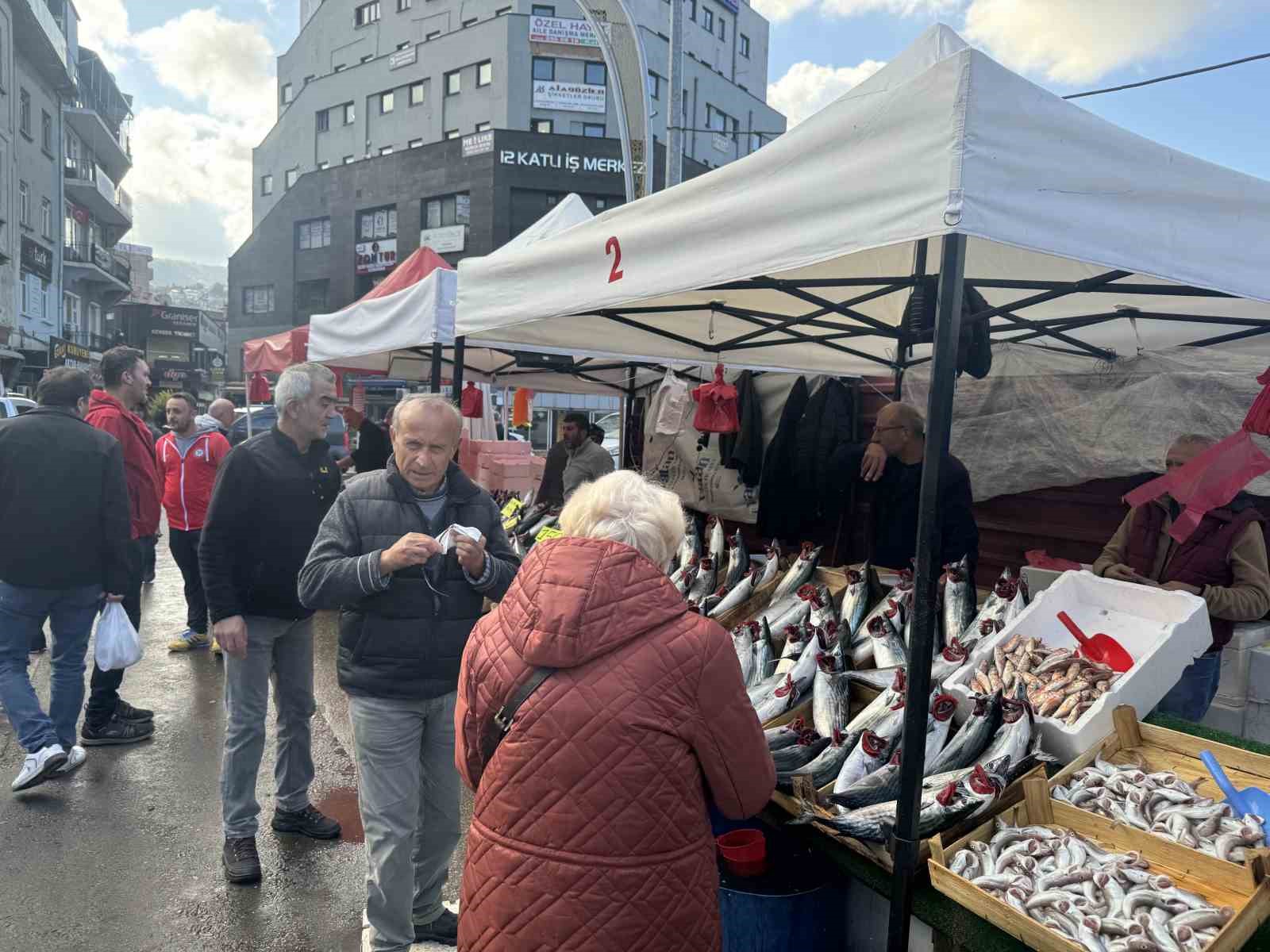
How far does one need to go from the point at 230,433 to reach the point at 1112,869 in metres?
9.07

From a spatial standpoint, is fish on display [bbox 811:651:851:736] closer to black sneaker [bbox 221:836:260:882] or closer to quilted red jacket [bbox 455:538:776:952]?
quilted red jacket [bbox 455:538:776:952]

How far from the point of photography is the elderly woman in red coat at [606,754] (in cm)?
162

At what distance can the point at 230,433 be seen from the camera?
356 inches

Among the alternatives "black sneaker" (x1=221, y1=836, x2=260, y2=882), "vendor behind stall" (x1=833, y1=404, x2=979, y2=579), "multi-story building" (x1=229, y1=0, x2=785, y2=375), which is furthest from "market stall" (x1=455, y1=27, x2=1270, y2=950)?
"multi-story building" (x1=229, y1=0, x2=785, y2=375)

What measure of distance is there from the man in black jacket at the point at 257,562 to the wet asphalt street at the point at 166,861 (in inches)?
7.5

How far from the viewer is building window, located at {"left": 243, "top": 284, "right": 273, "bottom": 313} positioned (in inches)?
Result: 1630

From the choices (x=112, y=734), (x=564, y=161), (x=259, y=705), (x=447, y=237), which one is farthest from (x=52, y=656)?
(x=447, y=237)

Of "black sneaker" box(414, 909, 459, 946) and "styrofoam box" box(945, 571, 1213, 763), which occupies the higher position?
"styrofoam box" box(945, 571, 1213, 763)

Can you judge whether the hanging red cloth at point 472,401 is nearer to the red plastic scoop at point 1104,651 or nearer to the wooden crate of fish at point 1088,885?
the red plastic scoop at point 1104,651

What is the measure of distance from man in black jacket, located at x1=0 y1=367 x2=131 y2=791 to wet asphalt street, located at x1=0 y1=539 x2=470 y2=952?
0.36m

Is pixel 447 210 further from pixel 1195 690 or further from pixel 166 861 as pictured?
pixel 1195 690

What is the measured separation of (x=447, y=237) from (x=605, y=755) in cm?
3510

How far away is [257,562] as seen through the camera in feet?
10.6

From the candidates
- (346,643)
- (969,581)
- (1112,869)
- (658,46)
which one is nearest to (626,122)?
(969,581)
